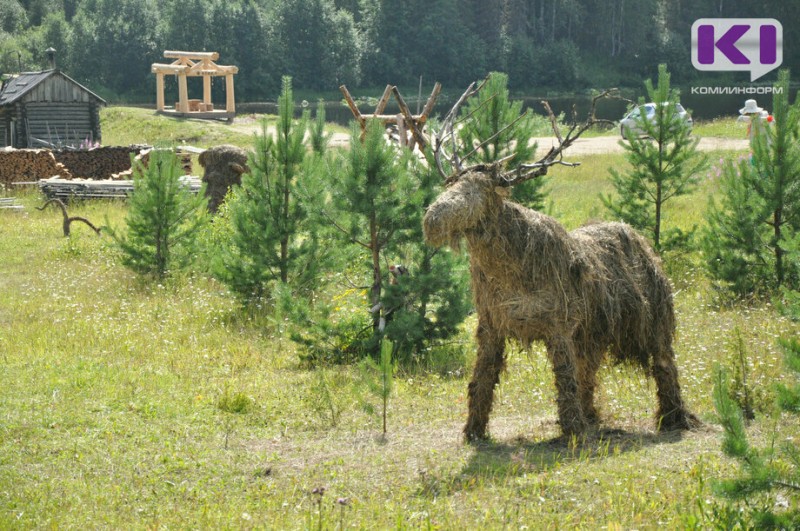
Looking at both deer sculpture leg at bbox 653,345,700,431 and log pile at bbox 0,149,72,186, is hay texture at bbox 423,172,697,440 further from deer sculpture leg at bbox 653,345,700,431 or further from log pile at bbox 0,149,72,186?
log pile at bbox 0,149,72,186

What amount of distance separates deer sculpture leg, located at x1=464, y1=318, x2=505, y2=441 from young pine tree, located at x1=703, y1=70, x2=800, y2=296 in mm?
6091

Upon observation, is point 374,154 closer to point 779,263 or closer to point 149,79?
point 779,263

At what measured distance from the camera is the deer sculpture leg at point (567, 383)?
7.21 meters

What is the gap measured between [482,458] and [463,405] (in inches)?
75.8

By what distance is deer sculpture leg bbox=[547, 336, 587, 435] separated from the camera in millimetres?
7211

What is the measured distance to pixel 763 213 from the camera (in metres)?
12.5

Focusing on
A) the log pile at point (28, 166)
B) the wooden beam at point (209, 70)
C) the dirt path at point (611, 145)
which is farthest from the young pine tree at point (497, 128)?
the wooden beam at point (209, 70)

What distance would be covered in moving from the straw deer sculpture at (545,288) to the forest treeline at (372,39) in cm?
5965

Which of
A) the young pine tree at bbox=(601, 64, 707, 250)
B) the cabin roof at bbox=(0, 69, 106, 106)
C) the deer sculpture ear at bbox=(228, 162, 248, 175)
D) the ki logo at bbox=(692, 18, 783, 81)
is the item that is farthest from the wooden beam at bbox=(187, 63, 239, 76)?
the young pine tree at bbox=(601, 64, 707, 250)

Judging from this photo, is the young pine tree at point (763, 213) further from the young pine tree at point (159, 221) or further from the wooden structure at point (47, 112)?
the wooden structure at point (47, 112)

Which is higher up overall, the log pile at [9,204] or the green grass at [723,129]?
the green grass at [723,129]

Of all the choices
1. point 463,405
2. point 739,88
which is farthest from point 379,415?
point 739,88

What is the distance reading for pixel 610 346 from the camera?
802cm

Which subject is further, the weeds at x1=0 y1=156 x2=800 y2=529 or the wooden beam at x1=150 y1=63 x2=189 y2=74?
the wooden beam at x1=150 y1=63 x2=189 y2=74
